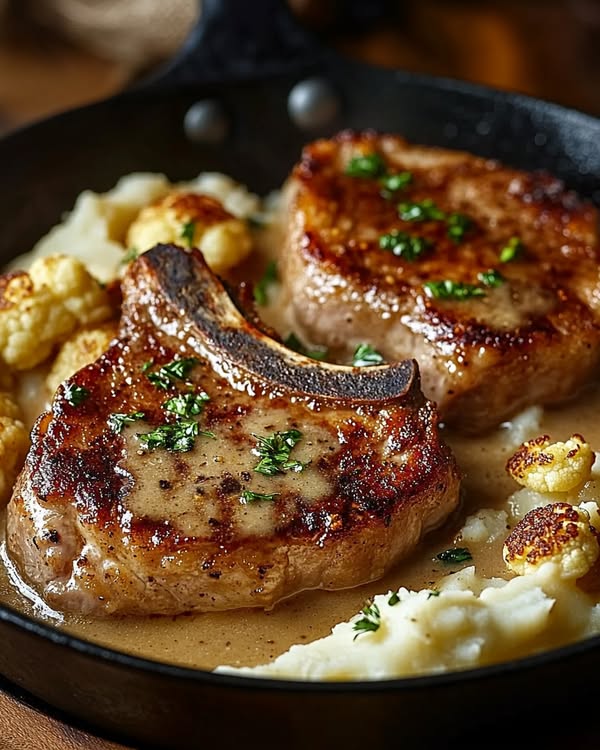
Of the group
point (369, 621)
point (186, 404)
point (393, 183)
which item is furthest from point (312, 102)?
point (369, 621)

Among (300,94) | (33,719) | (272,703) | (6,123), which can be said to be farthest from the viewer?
(6,123)

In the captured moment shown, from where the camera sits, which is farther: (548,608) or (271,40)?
(271,40)

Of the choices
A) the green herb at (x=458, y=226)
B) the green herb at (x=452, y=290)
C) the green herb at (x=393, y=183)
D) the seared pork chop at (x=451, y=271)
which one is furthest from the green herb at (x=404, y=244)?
the green herb at (x=393, y=183)

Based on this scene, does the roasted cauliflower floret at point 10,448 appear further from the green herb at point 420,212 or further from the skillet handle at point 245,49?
the skillet handle at point 245,49

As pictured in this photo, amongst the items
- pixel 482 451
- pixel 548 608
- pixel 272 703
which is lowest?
pixel 482 451

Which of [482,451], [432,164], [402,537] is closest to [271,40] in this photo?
[432,164]

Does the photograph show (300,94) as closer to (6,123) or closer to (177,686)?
(6,123)
